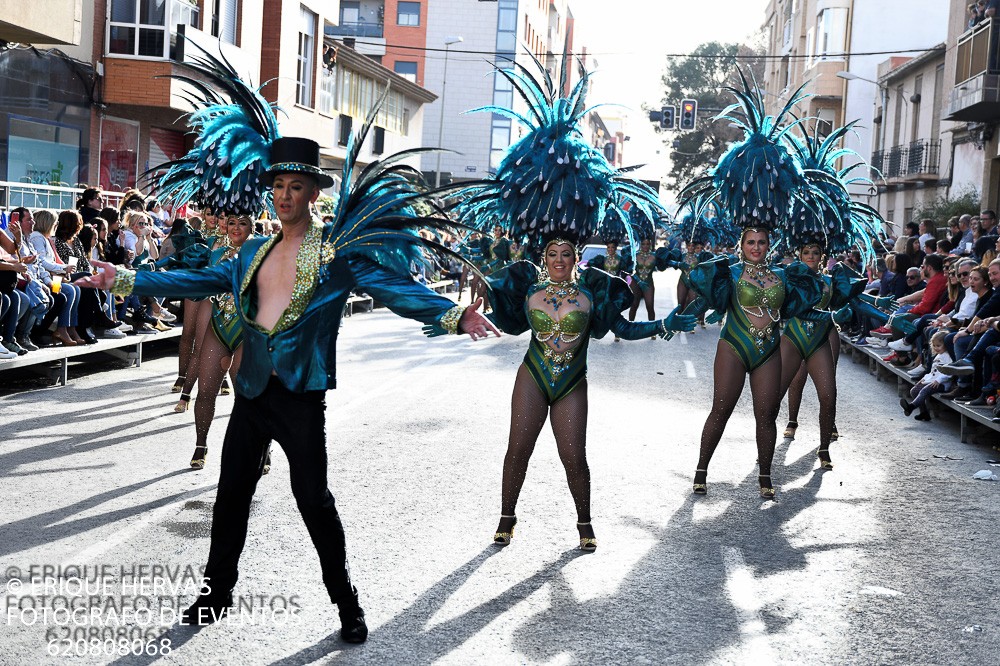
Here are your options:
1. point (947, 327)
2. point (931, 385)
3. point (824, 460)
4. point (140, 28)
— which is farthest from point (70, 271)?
point (140, 28)

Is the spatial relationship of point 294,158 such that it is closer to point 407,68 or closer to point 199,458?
point 199,458

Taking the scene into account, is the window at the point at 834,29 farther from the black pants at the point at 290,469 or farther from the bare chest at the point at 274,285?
the black pants at the point at 290,469

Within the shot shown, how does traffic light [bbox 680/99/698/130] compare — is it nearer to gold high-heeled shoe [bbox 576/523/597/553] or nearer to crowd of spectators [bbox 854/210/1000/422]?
crowd of spectators [bbox 854/210/1000/422]

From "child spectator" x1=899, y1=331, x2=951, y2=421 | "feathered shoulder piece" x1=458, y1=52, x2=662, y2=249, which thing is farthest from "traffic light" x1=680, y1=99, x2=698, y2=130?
"feathered shoulder piece" x1=458, y1=52, x2=662, y2=249

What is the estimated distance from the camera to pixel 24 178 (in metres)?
20.7

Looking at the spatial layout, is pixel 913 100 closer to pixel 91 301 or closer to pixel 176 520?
pixel 91 301

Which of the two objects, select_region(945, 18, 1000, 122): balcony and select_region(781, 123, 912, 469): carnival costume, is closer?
select_region(781, 123, 912, 469): carnival costume

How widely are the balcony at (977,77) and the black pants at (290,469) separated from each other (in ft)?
83.7

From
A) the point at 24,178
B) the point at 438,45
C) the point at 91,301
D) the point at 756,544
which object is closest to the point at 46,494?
the point at 756,544

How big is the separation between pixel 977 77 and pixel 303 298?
26017mm

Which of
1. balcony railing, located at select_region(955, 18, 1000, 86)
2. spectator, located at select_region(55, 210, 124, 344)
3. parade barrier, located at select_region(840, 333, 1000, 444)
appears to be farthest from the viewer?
balcony railing, located at select_region(955, 18, 1000, 86)

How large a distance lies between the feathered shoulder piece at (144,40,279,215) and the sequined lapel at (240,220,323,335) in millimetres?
1068

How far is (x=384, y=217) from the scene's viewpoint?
551cm

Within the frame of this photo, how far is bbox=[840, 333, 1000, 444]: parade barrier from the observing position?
11.2 m
